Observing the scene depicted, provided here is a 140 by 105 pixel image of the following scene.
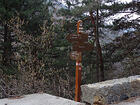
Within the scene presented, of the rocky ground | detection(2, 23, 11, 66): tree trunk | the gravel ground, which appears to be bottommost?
the rocky ground

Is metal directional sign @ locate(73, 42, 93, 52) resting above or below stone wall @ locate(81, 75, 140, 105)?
above

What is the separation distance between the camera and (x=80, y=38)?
491cm

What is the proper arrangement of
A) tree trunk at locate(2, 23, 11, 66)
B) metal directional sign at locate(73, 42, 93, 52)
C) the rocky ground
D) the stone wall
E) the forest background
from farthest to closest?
tree trunk at locate(2, 23, 11, 66) < the forest background < metal directional sign at locate(73, 42, 93, 52) < the stone wall < the rocky ground

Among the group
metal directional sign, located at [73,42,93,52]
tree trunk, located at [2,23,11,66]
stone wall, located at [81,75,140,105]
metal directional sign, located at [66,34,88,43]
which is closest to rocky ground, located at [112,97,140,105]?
stone wall, located at [81,75,140,105]

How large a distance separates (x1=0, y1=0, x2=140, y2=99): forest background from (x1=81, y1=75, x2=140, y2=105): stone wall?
2838 mm

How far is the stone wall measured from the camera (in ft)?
11.3

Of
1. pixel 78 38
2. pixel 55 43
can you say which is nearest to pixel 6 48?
pixel 55 43

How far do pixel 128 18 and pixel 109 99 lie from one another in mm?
8312

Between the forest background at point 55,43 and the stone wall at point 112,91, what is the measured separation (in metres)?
2.84

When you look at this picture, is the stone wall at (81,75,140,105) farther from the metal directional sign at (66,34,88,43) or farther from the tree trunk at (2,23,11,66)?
the tree trunk at (2,23,11,66)

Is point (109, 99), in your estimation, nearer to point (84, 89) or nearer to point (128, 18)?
point (84, 89)

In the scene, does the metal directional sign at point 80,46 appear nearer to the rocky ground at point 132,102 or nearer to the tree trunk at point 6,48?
the rocky ground at point 132,102

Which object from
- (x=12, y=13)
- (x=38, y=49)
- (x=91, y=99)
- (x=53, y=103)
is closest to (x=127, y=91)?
(x=91, y=99)

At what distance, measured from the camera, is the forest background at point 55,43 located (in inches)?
273
